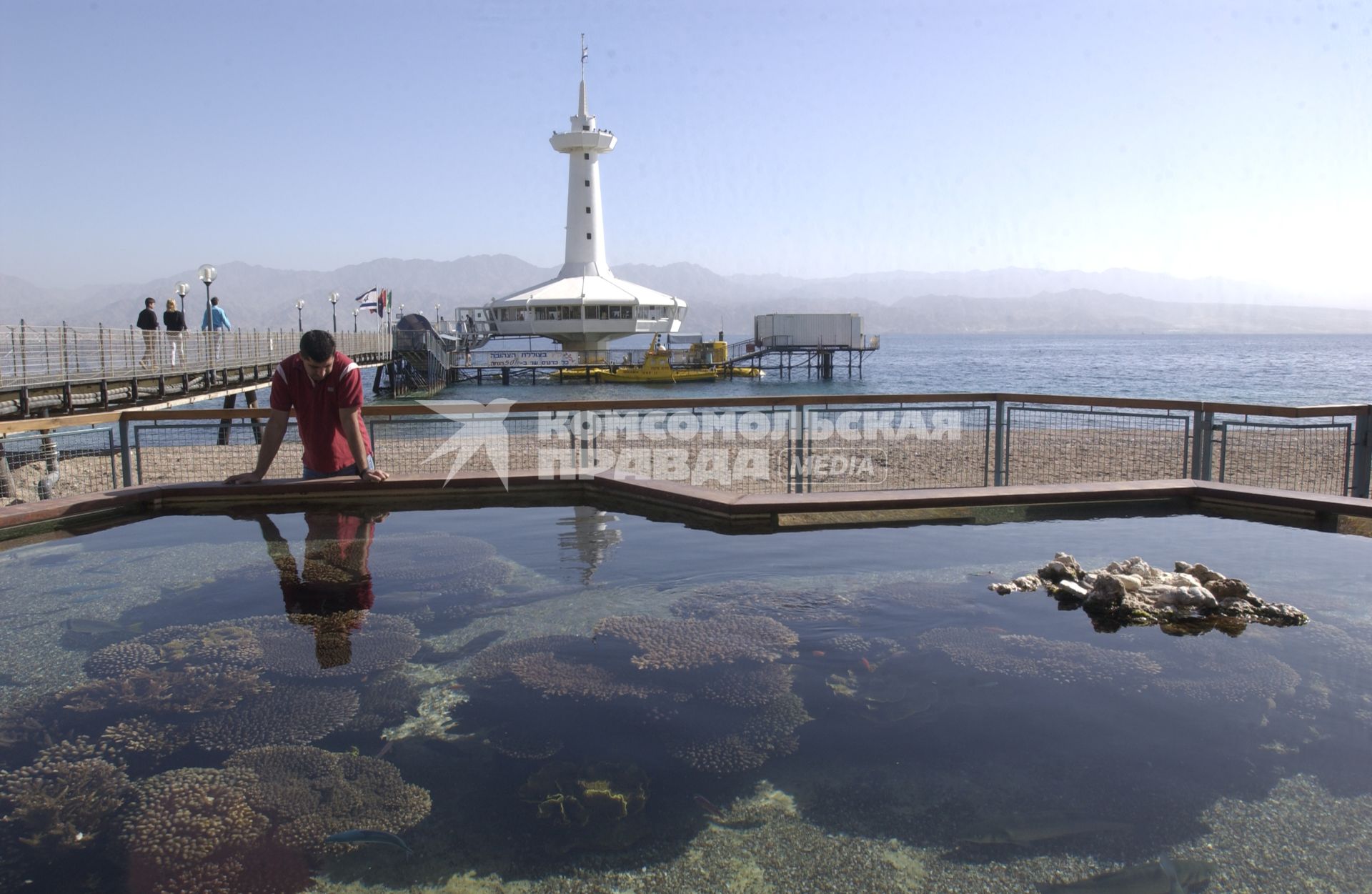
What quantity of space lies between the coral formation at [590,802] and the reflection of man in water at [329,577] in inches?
60.2

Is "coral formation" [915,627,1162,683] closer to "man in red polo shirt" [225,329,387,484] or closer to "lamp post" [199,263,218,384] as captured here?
"man in red polo shirt" [225,329,387,484]

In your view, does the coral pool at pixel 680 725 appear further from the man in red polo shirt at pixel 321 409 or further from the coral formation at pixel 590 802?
the man in red polo shirt at pixel 321 409

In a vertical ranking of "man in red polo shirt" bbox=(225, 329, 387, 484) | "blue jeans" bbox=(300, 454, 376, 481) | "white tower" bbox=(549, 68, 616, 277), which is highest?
"white tower" bbox=(549, 68, 616, 277)

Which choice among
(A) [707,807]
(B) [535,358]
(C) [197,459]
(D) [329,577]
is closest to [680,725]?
(A) [707,807]

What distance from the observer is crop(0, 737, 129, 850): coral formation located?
2.95 meters

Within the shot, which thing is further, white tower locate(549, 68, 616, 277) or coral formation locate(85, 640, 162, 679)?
white tower locate(549, 68, 616, 277)

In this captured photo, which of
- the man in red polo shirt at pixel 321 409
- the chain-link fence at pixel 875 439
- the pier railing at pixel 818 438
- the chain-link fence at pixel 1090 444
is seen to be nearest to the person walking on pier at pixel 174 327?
the pier railing at pixel 818 438

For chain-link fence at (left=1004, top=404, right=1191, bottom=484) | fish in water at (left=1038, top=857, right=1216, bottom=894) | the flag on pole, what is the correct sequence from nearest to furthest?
fish in water at (left=1038, top=857, right=1216, bottom=894) < chain-link fence at (left=1004, top=404, right=1191, bottom=484) < the flag on pole

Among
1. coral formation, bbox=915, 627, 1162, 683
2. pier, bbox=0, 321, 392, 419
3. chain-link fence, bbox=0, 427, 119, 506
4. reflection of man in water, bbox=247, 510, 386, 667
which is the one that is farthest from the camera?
pier, bbox=0, 321, 392, 419

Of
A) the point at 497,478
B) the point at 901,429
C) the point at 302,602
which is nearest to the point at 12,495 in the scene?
the point at 497,478

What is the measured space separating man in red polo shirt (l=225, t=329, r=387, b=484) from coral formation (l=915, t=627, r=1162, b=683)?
13.3ft

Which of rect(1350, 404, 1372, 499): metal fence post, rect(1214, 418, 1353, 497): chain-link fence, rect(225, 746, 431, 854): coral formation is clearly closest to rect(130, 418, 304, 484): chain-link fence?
rect(225, 746, 431, 854): coral formation

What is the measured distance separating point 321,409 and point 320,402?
8 cm

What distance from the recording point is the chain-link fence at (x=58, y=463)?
29.5 ft
